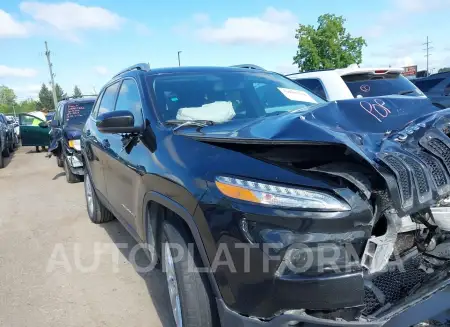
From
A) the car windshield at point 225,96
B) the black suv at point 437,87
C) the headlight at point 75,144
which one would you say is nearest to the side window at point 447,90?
the black suv at point 437,87

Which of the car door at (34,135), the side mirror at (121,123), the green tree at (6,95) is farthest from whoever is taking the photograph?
the green tree at (6,95)

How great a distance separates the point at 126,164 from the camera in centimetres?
316

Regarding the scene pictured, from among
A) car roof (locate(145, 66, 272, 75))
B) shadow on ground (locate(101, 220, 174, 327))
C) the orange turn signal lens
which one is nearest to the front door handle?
car roof (locate(145, 66, 272, 75))

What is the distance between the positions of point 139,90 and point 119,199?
0.95 meters

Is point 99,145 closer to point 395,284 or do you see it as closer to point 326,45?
point 395,284

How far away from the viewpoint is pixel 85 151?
202 inches

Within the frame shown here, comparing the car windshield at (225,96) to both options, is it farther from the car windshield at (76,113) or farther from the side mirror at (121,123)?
the car windshield at (76,113)

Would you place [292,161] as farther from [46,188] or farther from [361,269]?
[46,188]

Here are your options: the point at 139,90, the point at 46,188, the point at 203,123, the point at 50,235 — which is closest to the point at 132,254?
the point at 50,235

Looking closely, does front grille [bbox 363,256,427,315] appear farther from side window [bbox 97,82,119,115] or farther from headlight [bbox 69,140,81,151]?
headlight [bbox 69,140,81,151]

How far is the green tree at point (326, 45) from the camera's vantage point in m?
31.8

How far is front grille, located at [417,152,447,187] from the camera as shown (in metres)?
1.90

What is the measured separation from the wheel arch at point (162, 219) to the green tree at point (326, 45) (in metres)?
30.6

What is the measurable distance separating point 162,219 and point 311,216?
1103mm
